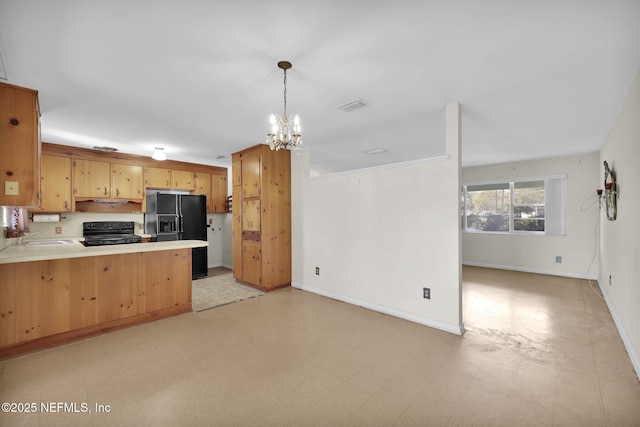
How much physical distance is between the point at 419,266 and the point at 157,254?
10.4ft

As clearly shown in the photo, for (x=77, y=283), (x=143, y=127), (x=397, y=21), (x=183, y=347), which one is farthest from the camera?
(x=143, y=127)

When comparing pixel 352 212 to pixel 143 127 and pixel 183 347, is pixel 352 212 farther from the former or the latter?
pixel 143 127

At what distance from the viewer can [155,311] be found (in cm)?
331

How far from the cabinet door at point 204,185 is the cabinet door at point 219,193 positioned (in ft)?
0.24

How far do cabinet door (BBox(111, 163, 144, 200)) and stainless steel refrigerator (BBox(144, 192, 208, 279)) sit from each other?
0.25 metres

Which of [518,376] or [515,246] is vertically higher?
[515,246]

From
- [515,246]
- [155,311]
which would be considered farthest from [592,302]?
[155,311]

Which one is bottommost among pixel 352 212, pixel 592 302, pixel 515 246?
pixel 592 302

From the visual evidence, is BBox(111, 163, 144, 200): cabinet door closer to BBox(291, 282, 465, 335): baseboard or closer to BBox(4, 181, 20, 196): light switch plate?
BBox(4, 181, 20, 196): light switch plate

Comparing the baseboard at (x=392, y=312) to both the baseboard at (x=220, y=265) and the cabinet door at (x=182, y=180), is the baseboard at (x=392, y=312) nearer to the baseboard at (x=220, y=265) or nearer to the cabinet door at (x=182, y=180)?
the baseboard at (x=220, y=265)

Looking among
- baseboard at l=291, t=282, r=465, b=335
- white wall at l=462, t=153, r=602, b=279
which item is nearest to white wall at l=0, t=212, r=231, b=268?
baseboard at l=291, t=282, r=465, b=335

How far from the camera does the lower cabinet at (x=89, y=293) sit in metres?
2.49

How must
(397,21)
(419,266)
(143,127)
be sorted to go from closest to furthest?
(397,21) → (419,266) → (143,127)

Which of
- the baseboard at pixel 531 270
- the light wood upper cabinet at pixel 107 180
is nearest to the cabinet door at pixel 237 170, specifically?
the light wood upper cabinet at pixel 107 180
